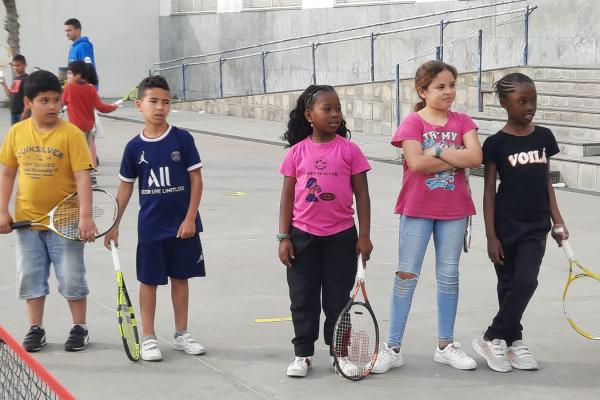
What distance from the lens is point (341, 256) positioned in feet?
19.0

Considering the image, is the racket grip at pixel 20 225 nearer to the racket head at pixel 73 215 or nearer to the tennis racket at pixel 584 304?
the racket head at pixel 73 215

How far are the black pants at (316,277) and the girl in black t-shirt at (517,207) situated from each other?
77 cm

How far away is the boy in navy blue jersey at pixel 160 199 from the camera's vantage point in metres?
6.10

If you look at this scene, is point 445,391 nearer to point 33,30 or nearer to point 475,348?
point 475,348

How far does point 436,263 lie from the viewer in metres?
5.92

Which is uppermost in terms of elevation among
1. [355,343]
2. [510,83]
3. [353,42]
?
[353,42]

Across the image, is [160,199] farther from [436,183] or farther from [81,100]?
[81,100]

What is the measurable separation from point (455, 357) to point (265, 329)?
1.35m

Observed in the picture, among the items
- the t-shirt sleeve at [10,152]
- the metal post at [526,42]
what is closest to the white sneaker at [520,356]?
the t-shirt sleeve at [10,152]

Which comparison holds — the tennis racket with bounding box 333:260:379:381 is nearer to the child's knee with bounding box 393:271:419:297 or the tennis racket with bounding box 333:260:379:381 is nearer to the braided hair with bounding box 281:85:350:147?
the child's knee with bounding box 393:271:419:297

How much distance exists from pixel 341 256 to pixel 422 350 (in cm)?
91

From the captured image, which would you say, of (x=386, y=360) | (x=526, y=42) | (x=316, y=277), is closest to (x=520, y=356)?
(x=386, y=360)

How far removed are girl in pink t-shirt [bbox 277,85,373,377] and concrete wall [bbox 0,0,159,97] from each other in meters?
26.5

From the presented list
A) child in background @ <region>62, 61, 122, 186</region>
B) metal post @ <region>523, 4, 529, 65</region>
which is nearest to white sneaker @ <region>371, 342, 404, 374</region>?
child in background @ <region>62, 61, 122, 186</region>
